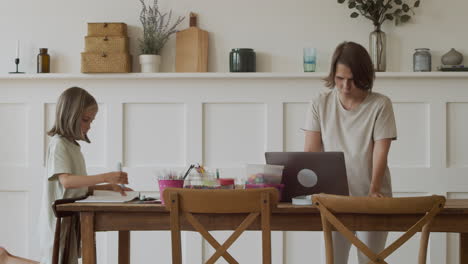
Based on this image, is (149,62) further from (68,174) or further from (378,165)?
(378,165)

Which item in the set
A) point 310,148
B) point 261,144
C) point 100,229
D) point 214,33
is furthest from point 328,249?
point 214,33

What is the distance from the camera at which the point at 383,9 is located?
13.1 feet

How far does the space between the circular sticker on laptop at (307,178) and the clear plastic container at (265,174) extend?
0.25ft

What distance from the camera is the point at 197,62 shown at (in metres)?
4.08

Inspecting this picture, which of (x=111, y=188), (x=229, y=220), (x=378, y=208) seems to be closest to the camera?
(x=378, y=208)

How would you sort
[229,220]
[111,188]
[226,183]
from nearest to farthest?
[229,220] < [226,183] < [111,188]

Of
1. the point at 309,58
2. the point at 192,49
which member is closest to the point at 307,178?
the point at 309,58

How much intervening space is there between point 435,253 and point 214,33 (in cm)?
188

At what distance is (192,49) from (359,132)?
1583 millimetres

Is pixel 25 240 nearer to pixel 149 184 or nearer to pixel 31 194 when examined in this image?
pixel 31 194

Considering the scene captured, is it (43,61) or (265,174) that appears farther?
(43,61)

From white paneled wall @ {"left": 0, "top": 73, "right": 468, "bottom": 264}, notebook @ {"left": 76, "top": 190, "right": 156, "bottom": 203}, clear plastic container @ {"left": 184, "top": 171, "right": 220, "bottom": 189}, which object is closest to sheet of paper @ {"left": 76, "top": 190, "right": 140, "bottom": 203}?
notebook @ {"left": 76, "top": 190, "right": 156, "bottom": 203}

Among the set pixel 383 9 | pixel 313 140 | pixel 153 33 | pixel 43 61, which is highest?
pixel 383 9

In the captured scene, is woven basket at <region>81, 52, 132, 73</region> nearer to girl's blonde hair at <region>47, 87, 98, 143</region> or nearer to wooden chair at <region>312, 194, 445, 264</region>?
girl's blonde hair at <region>47, 87, 98, 143</region>
